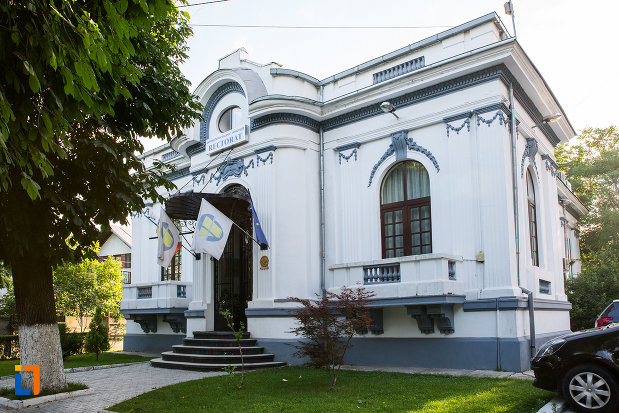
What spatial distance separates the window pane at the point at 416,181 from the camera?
1412 centimetres

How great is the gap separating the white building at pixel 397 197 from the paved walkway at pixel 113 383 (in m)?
2.67

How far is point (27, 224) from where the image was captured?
8930 mm

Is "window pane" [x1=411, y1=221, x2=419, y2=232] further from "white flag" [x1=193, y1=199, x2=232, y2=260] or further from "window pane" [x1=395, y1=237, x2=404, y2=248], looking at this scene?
"white flag" [x1=193, y1=199, x2=232, y2=260]

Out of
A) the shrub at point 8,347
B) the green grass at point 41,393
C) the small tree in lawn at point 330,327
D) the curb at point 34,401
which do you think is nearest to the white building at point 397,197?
the small tree in lawn at point 330,327

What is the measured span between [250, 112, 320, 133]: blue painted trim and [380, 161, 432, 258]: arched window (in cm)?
274

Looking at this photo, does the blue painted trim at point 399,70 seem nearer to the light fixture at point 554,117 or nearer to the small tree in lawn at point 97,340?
the light fixture at point 554,117

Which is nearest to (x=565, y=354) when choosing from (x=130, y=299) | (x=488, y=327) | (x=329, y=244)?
(x=488, y=327)

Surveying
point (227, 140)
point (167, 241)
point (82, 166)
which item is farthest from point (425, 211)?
point (82, 166)

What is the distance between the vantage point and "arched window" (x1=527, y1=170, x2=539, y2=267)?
578 inches

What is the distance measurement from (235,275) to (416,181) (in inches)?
245

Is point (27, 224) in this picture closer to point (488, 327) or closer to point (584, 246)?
point (488, 327)

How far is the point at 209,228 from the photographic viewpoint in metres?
14.0

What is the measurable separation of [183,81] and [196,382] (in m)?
6.10

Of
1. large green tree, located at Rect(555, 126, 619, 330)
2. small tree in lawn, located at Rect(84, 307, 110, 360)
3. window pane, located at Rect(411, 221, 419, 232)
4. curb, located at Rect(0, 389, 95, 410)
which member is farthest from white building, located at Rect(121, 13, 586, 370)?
large green tree, located at Rect(555, 126, 619, 330)
